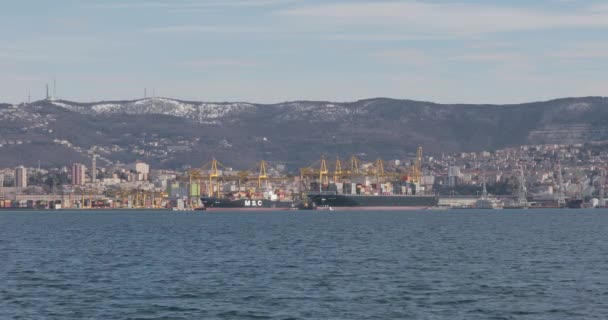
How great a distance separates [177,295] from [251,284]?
17.0 feet

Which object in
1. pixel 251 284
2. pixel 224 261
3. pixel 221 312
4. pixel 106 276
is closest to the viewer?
pixel 221 312

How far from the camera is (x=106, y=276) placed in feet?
197

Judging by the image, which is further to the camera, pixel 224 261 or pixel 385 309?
pixel 224 261

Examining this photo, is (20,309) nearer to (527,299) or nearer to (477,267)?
(527,299)

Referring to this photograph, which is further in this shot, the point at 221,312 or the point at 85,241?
the point at 85,241

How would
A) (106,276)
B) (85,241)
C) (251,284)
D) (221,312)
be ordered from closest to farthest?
(221,312)
(251,284)
(106,276)
(85,241)

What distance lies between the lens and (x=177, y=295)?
168ft

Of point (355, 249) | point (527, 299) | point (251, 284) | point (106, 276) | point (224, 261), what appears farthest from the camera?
point (355, 249)

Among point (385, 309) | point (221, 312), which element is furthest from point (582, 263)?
point (221, 312)

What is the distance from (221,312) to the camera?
46219 mm

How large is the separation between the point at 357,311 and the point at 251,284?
33.7ft

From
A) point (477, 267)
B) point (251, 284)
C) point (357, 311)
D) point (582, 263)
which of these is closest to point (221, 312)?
point (357, 311)

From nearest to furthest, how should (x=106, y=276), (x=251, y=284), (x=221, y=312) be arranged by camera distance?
(x=221, y=312) < (x=251, y=284) < (x=106, y=276)

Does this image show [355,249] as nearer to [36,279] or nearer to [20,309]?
[36,279]
